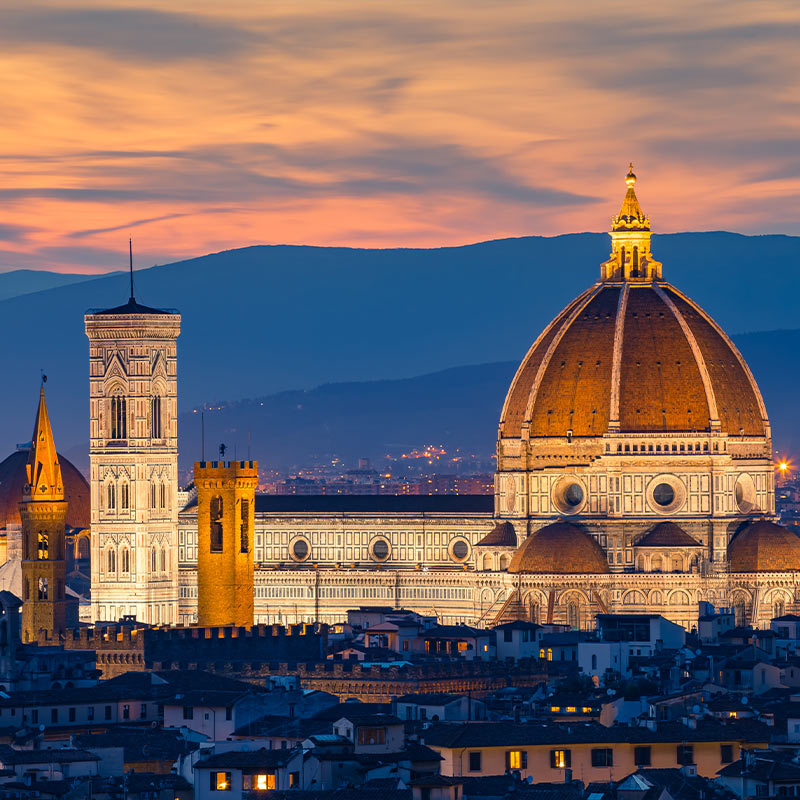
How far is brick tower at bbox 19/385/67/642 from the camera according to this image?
157875mm

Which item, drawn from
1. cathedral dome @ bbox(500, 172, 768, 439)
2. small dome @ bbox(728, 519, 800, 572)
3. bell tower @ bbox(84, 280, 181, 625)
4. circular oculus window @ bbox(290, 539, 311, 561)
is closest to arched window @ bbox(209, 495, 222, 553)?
bell tower @ bbox(84, 280, 181, 625)

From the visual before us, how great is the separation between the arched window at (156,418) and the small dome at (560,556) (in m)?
20.1

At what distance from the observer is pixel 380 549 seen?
7116 inches

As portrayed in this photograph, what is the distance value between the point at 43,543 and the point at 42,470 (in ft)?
18.0

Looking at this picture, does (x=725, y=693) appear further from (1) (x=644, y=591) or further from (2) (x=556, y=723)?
(1) (x=644, y=591)

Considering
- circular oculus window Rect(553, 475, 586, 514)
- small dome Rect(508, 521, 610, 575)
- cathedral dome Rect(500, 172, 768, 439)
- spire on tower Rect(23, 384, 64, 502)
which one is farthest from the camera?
circular oculus window Rect(553, 475, 586, 514)

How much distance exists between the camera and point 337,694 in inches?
4688

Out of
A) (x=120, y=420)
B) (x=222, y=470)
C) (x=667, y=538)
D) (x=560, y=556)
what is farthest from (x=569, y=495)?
(x=222, y=470)

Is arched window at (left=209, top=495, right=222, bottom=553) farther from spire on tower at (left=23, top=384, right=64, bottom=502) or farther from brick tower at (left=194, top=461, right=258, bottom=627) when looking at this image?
spire on tower at (left=23, top=384, right=64, bottom=502)

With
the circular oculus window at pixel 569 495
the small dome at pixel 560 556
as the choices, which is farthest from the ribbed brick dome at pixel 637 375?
the small dome at pixel 560 556

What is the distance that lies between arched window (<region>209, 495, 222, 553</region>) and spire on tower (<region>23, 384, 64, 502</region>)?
9.71 m

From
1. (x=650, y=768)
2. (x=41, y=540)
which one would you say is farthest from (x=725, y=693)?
(x=41, y=540)

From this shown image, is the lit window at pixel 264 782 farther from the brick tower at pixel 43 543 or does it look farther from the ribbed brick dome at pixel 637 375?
the ribbed brick dome at pixel 637 375

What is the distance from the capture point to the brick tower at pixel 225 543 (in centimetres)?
15712
